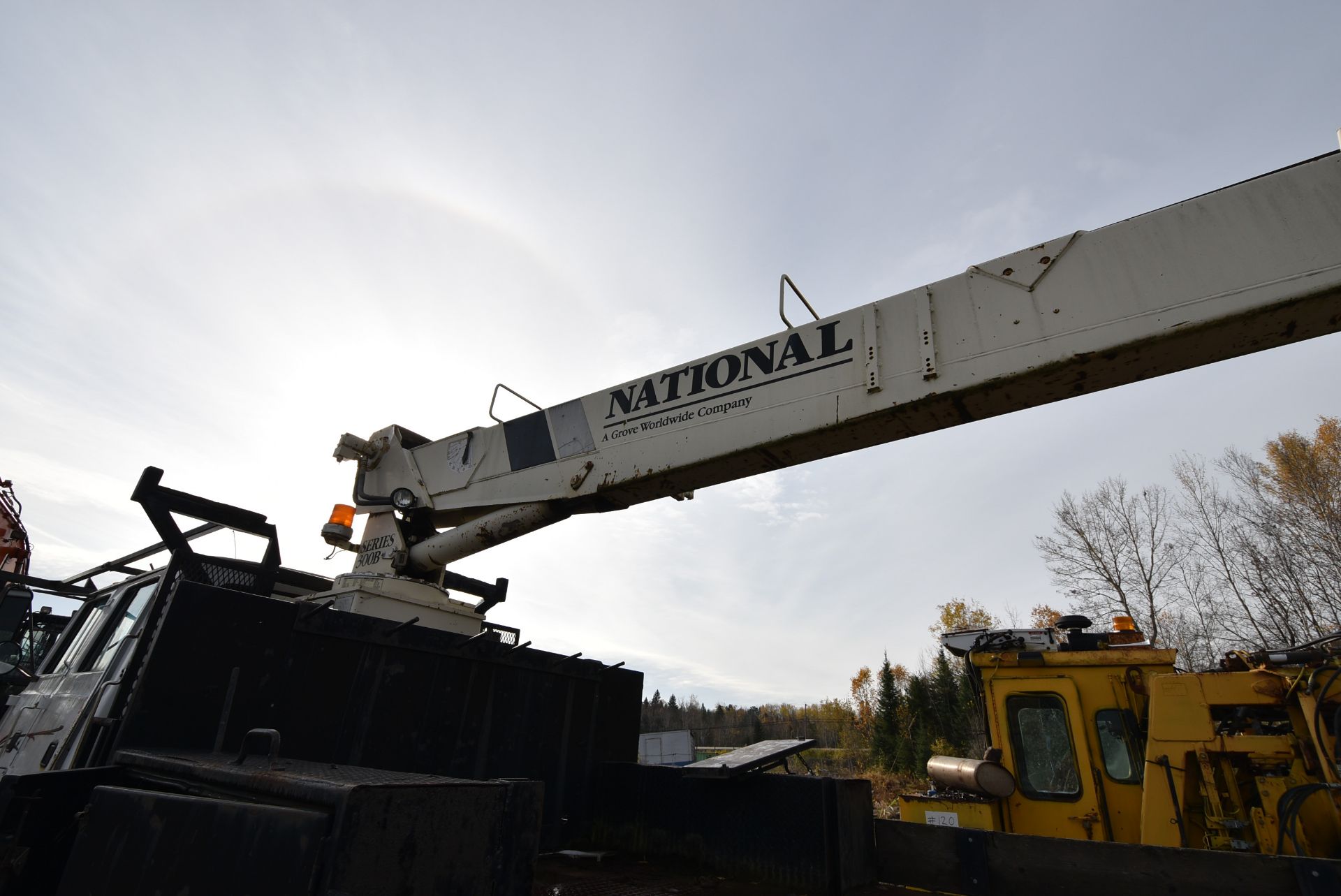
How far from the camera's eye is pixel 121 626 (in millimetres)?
3922

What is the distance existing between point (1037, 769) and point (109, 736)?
21.7ft

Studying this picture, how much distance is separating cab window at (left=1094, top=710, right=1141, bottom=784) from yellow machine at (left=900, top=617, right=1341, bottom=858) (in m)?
0.01

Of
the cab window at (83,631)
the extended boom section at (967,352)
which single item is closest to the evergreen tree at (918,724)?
the extended boom section at (967,352)

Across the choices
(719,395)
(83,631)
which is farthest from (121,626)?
(719,395)

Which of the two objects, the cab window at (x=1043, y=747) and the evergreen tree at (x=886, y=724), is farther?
the evergreen tree at (x=886, y=724)

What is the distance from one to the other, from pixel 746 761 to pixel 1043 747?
12.3 feet

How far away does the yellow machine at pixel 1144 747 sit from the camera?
13.9 ft

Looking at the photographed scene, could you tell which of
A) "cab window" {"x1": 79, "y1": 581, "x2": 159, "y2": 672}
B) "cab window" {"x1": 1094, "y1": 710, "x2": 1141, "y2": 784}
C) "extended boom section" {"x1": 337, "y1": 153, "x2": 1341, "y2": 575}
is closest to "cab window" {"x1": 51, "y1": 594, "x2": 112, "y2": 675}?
"cab window" {"x1": 79, "y1": 581, "x2": 159, "y2": 672}

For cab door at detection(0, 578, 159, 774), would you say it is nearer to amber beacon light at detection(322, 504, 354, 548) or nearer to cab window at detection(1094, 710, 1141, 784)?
amber beacon light at detection(322, 504, 354, 548)

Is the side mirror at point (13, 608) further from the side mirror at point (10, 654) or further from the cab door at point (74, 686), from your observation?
the cab door at point (74, 686)

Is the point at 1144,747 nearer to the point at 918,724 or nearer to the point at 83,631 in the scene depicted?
the point at 83,631

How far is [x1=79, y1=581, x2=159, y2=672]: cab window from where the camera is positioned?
3.70 metres

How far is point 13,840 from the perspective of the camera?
230cm

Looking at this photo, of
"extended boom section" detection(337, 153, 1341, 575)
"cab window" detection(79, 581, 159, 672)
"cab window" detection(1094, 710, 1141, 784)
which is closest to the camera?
"extended boom section" detection(337, 153, 1341, 575)
